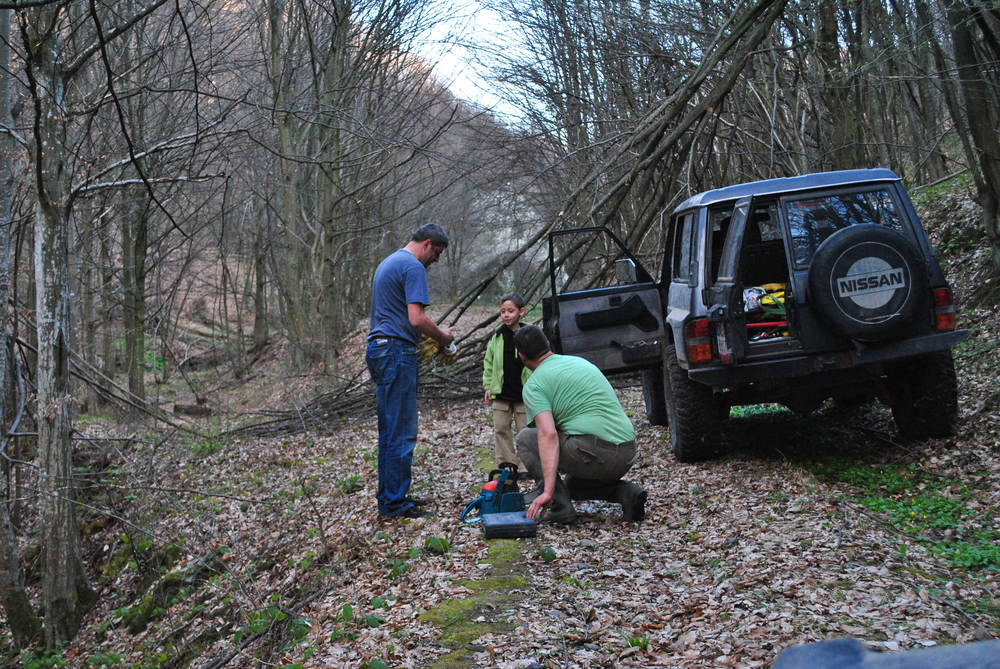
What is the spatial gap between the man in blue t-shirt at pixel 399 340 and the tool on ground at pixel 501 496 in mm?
722

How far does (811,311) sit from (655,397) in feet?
11.4

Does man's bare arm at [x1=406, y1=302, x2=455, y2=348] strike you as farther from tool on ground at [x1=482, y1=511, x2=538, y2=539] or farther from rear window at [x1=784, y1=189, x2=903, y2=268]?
rear window at [x1=784, y1=189, x2=903, y2=268]

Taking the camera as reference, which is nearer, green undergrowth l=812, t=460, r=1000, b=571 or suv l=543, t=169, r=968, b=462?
green undergrowth l=812, t=460, r=1000, b=571

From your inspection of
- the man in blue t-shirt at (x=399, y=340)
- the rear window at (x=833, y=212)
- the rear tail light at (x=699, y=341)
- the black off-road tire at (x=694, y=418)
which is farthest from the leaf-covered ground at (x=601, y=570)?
the rear window at (x=833, y=212)

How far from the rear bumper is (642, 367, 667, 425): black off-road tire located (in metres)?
2.79

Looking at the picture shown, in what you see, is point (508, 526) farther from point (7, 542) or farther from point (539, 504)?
point (7, 542)

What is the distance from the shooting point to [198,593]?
8.26 meters

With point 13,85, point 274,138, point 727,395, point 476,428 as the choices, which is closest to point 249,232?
point 274,138

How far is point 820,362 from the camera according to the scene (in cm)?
680

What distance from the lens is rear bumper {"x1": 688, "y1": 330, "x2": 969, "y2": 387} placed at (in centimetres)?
664

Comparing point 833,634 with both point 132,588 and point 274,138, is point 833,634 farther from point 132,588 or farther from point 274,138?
point 274,138

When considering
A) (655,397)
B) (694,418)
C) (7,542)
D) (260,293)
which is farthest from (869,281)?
(260,293)

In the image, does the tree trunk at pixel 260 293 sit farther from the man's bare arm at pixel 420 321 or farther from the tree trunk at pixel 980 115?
the tree trunk at pixel 980 115

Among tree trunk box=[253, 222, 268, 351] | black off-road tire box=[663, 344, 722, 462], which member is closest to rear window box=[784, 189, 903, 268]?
black off-road tire box=[663, 344, 722, 462]
